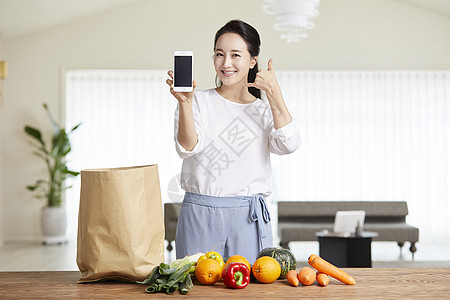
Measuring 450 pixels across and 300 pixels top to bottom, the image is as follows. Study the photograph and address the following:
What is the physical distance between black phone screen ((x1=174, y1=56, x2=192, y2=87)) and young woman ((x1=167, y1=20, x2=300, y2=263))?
222mm

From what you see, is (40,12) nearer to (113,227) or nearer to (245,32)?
(245,32)

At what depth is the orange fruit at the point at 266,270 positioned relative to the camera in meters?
1.41

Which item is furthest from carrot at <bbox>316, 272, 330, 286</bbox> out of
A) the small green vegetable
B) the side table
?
the side table

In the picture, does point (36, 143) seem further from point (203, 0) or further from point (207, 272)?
point (207, 272)

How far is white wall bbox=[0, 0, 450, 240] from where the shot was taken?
8047 mm

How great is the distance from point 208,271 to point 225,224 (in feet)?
1.50


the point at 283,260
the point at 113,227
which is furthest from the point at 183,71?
the point at 283,260

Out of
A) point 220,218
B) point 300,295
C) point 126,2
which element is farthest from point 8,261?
point 300,295

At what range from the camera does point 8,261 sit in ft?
21.0

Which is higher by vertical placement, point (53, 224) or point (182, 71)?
point (182, 71)

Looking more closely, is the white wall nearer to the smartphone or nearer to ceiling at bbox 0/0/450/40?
ceiling at bbox 0/0/450/40

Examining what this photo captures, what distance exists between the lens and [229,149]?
1.87 metres

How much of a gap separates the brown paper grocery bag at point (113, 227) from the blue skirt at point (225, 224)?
1.47ft

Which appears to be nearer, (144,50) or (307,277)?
(307,277)
